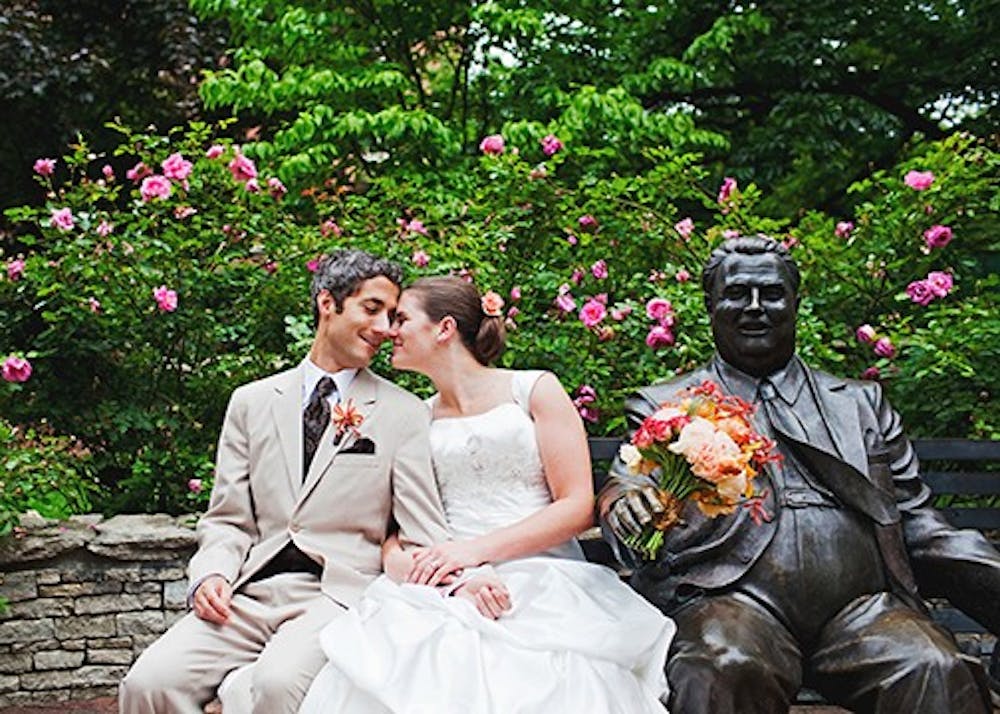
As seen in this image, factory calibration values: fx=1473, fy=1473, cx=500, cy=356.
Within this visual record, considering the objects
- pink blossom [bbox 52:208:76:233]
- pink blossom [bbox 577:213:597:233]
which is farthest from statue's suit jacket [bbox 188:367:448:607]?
pink blossom [bbox 577:213:597:233]

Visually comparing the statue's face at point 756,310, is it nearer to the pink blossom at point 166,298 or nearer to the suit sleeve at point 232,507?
the suit sleeve at point 232,507

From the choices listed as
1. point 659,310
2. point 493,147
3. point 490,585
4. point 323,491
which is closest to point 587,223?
point 493,147

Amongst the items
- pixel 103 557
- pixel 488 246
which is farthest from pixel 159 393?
pixel 488 246

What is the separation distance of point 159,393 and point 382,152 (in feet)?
12.3

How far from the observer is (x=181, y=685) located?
154 inches

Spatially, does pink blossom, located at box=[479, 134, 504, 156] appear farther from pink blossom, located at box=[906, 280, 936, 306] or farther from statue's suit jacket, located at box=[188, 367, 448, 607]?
statue's suit jacket, located at box=[188, 367, 448, 607]

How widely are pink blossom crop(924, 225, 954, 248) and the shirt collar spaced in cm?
323

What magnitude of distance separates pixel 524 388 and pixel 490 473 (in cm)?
28

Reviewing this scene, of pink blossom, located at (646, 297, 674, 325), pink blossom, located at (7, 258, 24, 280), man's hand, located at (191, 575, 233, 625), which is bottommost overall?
man's hand, located at (191, 575, 233, 625)

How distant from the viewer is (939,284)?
636 centimetres

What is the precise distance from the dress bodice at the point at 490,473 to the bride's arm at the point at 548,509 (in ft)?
0.16

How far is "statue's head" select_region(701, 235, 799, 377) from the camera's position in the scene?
13.7ft

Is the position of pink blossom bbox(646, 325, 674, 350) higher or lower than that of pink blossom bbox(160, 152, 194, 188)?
lower

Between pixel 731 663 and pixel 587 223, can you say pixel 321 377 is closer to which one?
pixel 731 663
